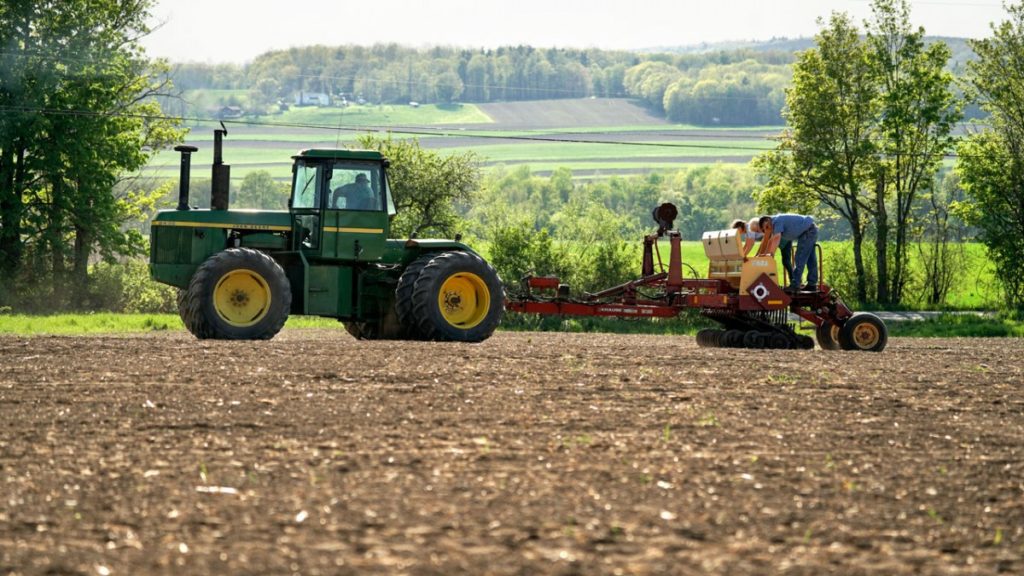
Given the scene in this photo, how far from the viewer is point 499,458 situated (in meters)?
10.7

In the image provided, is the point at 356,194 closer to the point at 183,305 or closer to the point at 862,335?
the point at 183,305

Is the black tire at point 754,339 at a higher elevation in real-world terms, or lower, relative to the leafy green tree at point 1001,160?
lower

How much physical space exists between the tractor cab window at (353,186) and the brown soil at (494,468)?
4063mm

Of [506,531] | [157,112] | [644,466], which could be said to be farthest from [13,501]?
[157,112]

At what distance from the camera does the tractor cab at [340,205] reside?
20500 mm

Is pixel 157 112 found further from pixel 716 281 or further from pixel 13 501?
pixel 13 501

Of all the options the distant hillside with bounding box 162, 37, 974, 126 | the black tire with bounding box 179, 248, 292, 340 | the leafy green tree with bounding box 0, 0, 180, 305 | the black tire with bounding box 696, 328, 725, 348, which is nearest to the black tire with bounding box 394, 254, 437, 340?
the black tire with bounding box 179, 248, 292, 340

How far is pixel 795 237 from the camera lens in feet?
79.2

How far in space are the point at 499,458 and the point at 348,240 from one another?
404 inches

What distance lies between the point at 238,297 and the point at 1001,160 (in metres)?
36.1

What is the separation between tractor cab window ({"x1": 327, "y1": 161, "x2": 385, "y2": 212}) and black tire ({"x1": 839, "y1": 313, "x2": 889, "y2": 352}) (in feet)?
26.4

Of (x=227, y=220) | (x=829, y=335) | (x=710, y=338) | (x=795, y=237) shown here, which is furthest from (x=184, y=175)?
(x=829, y=335)

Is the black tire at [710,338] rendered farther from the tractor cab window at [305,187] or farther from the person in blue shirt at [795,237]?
the tractor cab window at [305,187]

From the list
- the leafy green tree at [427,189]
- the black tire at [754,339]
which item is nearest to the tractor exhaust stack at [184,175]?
the black tire at [754,339]
